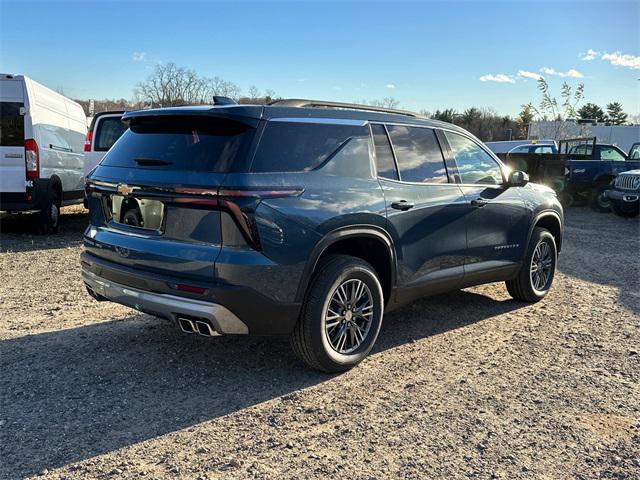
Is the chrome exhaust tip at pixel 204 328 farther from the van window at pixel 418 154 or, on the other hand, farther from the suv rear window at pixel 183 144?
the van window at pixel 418 154

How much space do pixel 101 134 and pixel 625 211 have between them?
508 inches

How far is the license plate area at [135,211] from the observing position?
12.0ft

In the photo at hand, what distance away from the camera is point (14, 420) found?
3297 millimetres

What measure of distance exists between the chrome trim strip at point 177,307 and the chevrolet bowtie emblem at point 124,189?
2.05ft

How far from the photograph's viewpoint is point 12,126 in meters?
8.94

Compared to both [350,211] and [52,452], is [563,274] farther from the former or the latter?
[52,452]

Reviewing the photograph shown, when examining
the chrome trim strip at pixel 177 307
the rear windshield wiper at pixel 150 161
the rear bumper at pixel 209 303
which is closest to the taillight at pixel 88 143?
the rear windshield wiper at pixel 150 161

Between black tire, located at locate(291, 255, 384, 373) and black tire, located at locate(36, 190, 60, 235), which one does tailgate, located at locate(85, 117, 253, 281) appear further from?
black tire, located at locate(36, 190, 60, 235)

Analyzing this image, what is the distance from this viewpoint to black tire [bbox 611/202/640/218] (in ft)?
48.0

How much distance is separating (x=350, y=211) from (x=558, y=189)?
47.9 ft

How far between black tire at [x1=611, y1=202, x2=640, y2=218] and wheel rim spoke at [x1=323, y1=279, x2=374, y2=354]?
13080 millimetres

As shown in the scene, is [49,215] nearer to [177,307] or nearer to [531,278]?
[177,307]

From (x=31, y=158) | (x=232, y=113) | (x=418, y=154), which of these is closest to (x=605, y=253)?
(x=418, y=154)

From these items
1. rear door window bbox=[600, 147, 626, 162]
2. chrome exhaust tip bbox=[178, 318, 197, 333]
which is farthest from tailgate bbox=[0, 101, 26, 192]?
rear door window bbox=[600, 147, 626, 162]
